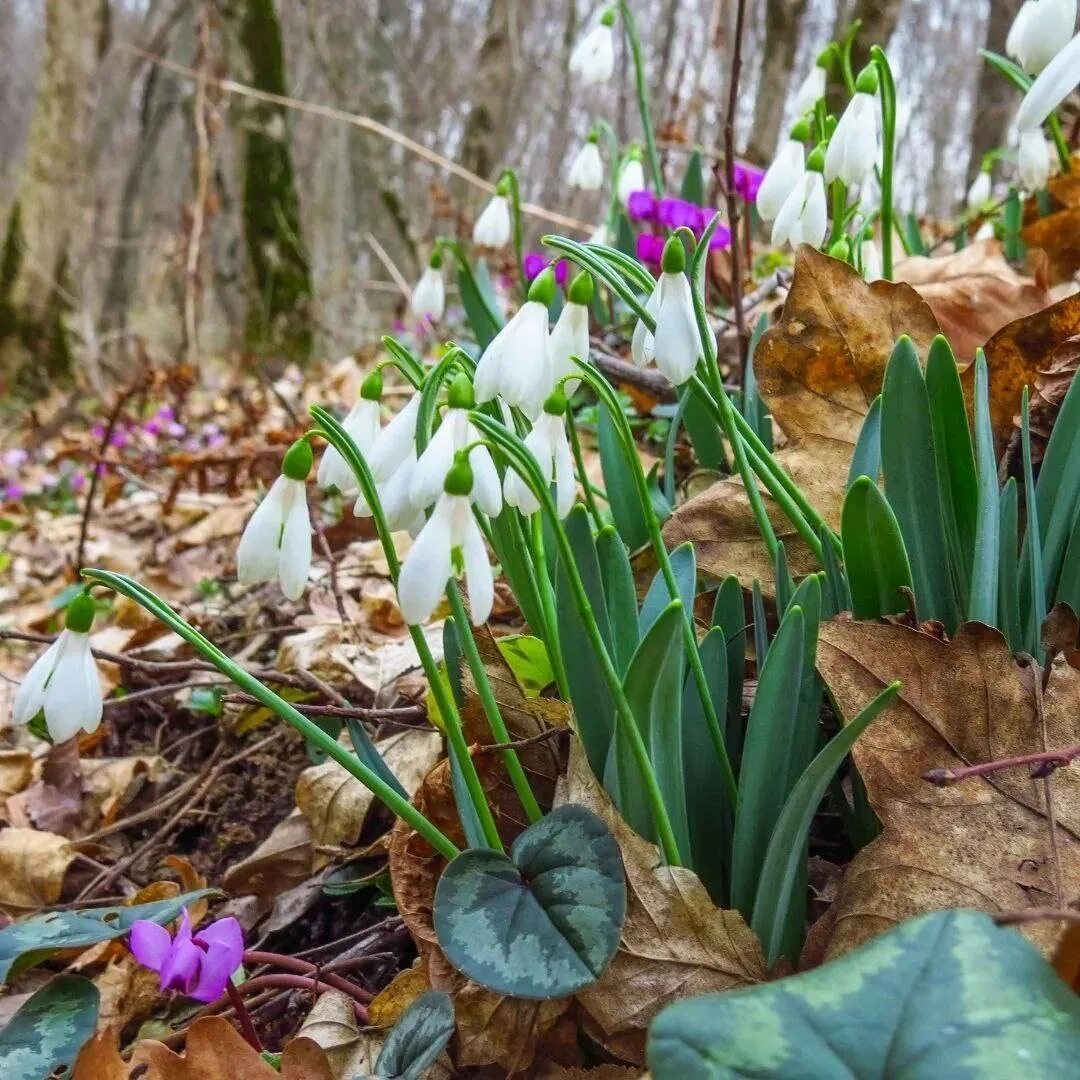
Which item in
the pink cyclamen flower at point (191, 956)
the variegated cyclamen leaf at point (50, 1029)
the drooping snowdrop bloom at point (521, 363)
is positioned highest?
the drooping snowdrop bloom at point (521, 363)

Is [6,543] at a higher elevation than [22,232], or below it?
below

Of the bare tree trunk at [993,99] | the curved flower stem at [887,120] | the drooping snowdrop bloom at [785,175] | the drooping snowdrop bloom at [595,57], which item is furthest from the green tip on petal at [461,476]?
the bare tree trunk at [993,99]

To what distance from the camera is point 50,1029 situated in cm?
100

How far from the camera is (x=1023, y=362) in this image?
1.35 m

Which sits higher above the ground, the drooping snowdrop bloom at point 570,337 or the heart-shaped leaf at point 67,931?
the drooping snowdrop bloom at point 570,337

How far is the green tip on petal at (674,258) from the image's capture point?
862 millimetres

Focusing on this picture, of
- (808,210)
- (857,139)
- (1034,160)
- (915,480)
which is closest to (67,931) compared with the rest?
(915,480)

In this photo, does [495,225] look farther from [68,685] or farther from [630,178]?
[68,685]

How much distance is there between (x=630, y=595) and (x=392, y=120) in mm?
8767

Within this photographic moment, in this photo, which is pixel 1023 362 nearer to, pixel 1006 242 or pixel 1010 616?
pixel 1010 616

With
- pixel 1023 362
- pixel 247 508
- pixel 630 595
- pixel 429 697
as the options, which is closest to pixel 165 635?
pixel 247 508

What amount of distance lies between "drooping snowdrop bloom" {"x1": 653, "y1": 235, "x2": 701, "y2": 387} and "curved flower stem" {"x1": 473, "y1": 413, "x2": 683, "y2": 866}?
0.56 ft

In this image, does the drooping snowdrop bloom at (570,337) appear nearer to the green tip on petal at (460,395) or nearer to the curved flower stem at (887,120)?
the green tip on petal at (460,395)

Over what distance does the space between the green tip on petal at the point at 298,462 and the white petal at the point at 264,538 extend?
0.04 feet
